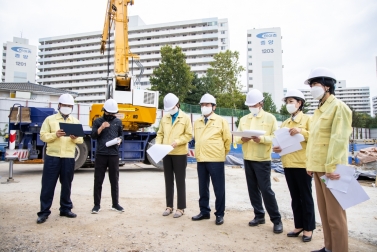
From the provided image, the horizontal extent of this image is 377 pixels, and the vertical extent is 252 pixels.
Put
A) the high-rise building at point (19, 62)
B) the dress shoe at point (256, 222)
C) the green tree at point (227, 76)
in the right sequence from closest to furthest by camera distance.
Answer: the dress shoe at point (256, 222), the green tree at point (227, 76), the high-rise building at point (19, 62)

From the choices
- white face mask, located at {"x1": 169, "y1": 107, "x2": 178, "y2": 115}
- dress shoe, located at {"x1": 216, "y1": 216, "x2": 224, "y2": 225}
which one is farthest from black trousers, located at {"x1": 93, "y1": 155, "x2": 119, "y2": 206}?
dress shoe, located at {"x1": 216, "y1": 216, "x2": 224, "y2": 225}

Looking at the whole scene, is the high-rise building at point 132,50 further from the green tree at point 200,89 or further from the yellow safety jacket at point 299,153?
the yellow safety jacket at point 299,153

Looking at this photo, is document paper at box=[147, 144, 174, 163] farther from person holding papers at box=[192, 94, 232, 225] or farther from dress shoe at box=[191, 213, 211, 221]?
dress shoe at box=[191, 213, 211, 221]

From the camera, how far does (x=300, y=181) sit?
11.2 feet

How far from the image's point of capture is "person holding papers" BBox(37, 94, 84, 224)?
4.15m

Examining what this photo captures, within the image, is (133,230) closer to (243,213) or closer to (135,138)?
(243,213)

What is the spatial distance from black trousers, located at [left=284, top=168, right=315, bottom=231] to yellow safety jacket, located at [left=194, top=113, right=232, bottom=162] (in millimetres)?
976

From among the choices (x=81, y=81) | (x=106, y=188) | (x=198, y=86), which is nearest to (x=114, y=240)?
(x=106, y=188)

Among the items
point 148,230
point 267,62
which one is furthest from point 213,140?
point 267,62

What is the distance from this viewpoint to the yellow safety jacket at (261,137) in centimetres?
377

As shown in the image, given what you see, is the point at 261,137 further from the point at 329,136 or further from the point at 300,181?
the point at 329,136

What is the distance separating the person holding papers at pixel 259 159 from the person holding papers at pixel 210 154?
0.96 feet

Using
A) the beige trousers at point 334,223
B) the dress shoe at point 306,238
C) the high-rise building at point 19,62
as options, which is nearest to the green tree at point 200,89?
the dress shoe at point 306,238

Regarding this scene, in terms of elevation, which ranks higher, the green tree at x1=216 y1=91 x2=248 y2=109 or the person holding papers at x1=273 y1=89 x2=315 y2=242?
the green tree at x1=216 y1=91 x2=248 y2=109
